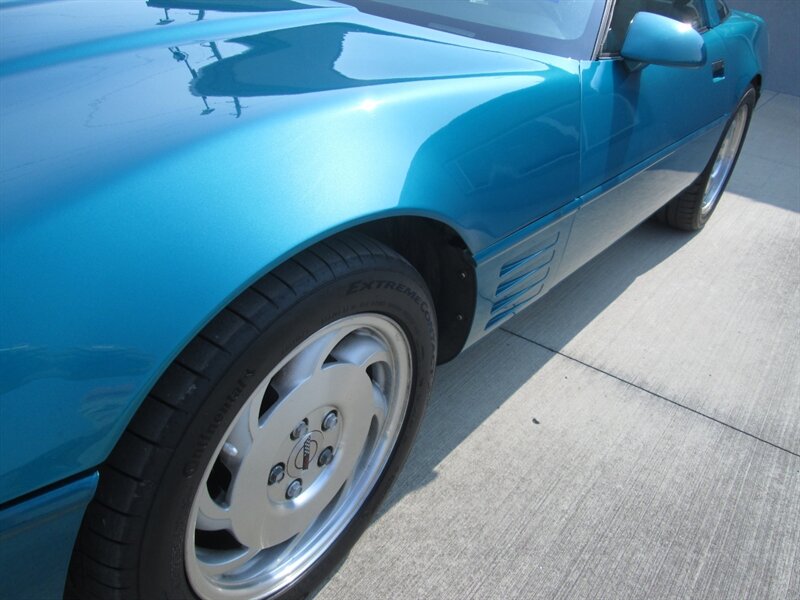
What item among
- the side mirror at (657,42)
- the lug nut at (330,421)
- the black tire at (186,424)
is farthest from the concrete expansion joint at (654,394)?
the black tire at (186,424)

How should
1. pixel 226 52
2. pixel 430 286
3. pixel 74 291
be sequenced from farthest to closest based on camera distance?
pixel 430 286 < pixel 226 52 < pixel 74 291

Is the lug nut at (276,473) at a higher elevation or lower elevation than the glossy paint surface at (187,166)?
lower

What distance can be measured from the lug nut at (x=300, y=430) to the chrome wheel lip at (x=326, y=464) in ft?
0.04

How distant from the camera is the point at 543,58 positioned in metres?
1.88

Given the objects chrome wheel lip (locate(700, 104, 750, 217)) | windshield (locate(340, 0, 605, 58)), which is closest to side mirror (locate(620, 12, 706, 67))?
windshield (locate(340, 0, 605, 58))

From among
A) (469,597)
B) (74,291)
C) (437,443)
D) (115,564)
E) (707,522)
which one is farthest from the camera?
(437,443)

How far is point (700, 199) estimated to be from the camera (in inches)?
139

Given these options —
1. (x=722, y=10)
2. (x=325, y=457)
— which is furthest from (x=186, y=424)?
(x=722, y=10)

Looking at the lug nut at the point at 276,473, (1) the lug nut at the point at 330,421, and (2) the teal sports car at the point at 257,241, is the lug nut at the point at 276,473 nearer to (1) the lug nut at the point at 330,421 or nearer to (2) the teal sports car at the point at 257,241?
(2) the teal sports car at the point at 257,241

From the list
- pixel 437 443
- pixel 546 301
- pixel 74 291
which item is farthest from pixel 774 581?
pixel 74 291

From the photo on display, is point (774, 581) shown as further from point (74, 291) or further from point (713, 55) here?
point (713, 55)

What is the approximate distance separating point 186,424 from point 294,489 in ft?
1.42

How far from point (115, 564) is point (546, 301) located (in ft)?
7.18

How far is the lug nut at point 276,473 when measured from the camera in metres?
1.34
